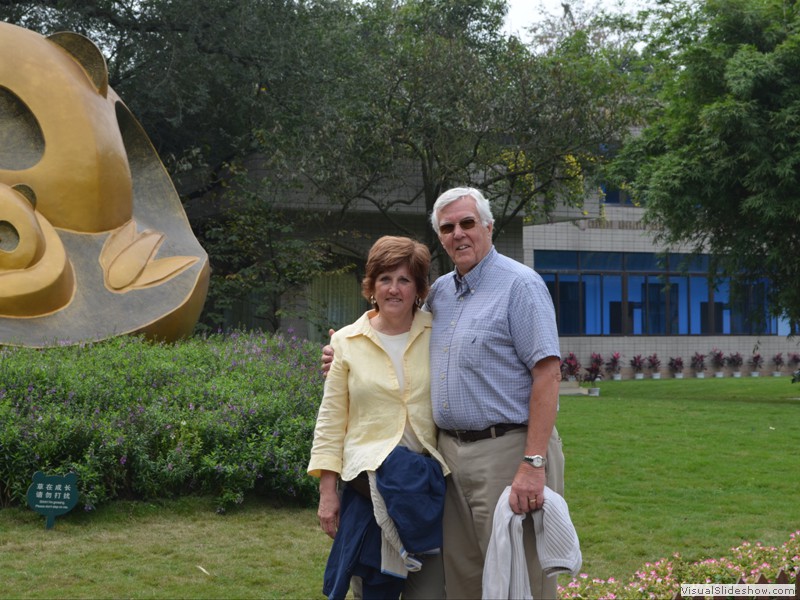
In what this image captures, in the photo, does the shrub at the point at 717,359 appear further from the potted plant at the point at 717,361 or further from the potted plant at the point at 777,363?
the potted plant at the point at 777,363

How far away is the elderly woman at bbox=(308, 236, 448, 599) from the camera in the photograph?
12.0ft

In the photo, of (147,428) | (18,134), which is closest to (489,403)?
(147,428)

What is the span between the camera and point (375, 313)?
4016 mm

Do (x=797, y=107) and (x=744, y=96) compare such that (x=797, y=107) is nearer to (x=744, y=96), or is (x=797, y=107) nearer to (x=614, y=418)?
(x=744, y=96)

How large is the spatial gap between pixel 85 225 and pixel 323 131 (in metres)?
7.35

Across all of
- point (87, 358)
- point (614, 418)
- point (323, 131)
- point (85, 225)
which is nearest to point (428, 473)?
point (87, 358)

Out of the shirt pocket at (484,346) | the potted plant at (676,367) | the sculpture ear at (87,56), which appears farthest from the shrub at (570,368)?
the shirt pocket at (484,346)

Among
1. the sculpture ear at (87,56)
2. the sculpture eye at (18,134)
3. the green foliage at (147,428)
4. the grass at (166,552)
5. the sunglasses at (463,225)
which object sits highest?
the sculpture ear at (87,56)

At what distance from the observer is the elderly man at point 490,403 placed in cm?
362

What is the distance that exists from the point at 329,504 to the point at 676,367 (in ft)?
86.8

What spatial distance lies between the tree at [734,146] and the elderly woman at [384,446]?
1425cm

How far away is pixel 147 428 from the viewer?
742cm

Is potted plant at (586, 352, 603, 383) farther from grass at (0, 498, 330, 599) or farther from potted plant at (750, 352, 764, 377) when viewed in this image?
grass at (0, 498, 330, 599)

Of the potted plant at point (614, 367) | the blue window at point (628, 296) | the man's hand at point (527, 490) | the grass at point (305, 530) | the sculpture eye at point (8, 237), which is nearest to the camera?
the man's hand at point (527, 490)
